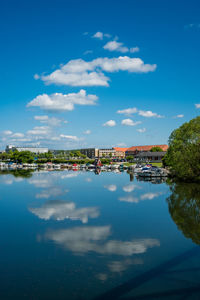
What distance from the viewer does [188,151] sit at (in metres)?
48.7

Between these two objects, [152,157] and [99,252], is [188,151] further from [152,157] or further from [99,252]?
[152,157]

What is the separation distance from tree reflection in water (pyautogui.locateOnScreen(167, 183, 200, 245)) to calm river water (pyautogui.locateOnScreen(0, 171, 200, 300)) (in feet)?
0.27

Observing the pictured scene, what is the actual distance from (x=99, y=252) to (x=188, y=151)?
38783mm

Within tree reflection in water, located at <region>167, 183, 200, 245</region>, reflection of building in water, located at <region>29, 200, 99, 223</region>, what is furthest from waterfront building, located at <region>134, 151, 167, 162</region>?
reflection of building in water, located at <region>29, 200, 99, 223</region>

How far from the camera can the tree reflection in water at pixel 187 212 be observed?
1862cm

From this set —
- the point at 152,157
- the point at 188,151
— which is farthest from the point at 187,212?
the point at 152,157

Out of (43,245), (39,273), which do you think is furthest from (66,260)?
(43,245)

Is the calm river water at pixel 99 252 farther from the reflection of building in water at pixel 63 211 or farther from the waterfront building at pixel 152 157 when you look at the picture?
the waterfront building at pixel 152 157

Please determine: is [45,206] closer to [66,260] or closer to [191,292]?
[66,260]

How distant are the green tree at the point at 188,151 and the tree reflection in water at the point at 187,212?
11570 millimetres

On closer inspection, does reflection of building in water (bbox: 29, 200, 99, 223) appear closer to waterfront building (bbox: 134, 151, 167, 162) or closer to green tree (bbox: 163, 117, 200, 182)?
green tree (bbox: 163, 117, 200, 182)

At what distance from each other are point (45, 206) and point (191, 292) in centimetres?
1946

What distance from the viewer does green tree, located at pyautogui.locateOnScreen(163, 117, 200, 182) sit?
47719 mm

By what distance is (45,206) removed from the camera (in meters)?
27.2
